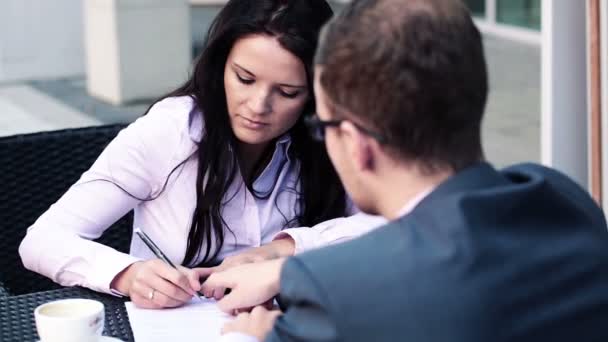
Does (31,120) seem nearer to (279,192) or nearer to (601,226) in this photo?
(279,192)

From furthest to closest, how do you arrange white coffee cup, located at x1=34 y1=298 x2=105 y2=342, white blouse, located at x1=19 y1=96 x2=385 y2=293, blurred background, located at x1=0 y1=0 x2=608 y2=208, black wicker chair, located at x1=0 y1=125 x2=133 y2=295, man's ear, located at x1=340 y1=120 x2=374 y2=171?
blurred background, located at x1=0 y1=0 x2=608 y2=208 → black wicker chair, located at x1=0 y1=125 x2=133 y2=295 → white blouse, located at x1=19 y1=96 x2=385 y2=293 → white coffee cup, located at x1=34 y1=298 x2=105 y2=342 → man's ear, located at x1=340 y1=120 x2=374 y2=171

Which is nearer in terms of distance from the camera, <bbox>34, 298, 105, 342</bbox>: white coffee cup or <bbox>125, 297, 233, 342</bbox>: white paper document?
<bbox>34, 298, 105, 342</bbox>: white coffee cup

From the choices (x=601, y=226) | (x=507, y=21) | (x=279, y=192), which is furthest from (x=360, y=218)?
(x=507, y=21)

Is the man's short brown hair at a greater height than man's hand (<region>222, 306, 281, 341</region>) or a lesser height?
greater

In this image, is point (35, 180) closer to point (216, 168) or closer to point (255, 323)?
point (216, 168)

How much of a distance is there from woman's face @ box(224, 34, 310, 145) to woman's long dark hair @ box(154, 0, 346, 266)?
20 millimetres

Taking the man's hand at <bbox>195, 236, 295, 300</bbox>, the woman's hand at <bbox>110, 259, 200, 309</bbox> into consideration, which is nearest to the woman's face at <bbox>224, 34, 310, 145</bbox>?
the man's hand at <bbox>195, 236, 295, 300</bbox>

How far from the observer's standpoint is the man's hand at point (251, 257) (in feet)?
6.39

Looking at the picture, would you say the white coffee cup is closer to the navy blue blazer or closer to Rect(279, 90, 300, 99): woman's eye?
the navy blue blazer

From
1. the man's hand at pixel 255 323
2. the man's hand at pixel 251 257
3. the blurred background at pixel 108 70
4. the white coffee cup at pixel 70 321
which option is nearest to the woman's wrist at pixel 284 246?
the man's hand at pixel 251 257

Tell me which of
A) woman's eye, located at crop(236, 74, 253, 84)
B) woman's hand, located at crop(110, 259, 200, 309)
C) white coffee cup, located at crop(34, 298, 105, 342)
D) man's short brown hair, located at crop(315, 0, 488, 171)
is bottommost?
woman's hand, located at crop(110, 259, 200, 309)

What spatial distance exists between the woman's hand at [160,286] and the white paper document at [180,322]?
0.02 meters

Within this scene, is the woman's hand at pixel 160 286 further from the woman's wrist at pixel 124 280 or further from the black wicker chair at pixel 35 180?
the black wicker chair at pixel 35 180

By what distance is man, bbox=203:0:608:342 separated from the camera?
1.27 m
